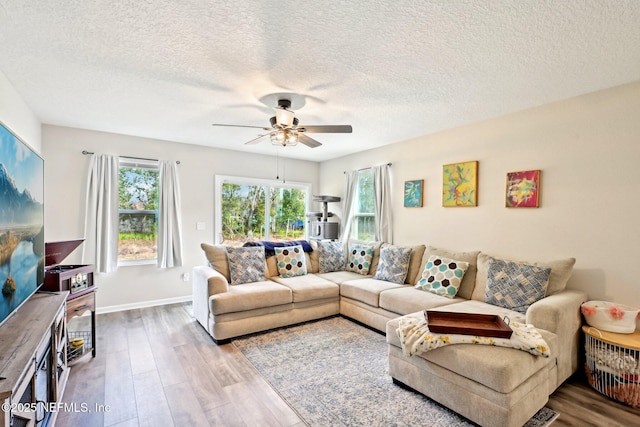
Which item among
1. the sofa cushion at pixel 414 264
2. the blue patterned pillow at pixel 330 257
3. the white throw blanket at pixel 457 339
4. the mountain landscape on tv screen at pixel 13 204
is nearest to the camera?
the mountain landscape on tv screen at pixel 13 204

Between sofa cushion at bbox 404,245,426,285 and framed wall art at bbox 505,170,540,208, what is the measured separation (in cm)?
117

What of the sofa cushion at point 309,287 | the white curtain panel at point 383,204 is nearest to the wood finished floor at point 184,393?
the sofa cushion at point 309,287

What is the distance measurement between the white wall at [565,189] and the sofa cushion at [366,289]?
946 mm

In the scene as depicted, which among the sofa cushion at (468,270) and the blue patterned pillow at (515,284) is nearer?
the blue patterned pillow at (515,284)

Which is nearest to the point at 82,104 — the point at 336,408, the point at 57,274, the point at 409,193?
the point at 57,274

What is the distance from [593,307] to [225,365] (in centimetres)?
314

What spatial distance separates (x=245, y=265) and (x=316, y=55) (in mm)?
2626

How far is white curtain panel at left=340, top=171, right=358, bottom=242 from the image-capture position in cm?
533

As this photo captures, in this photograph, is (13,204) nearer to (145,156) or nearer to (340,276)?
Answer: (145,156)

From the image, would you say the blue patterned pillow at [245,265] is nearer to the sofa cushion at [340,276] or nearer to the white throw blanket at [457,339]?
the sofa cushion at [340,276]

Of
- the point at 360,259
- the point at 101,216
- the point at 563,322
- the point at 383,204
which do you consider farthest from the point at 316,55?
the point at 101,216

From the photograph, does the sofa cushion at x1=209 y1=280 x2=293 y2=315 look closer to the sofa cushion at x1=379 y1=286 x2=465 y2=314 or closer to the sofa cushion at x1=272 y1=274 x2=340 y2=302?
the sofa cushion at x1=272 y1=274 x2=340 y2=302

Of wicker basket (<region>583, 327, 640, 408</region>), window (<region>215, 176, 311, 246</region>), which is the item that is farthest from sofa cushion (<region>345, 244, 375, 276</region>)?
wicker basket (<region>583, 327, 640, 408</region>)

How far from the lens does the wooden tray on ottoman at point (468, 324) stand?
2.03 metres
